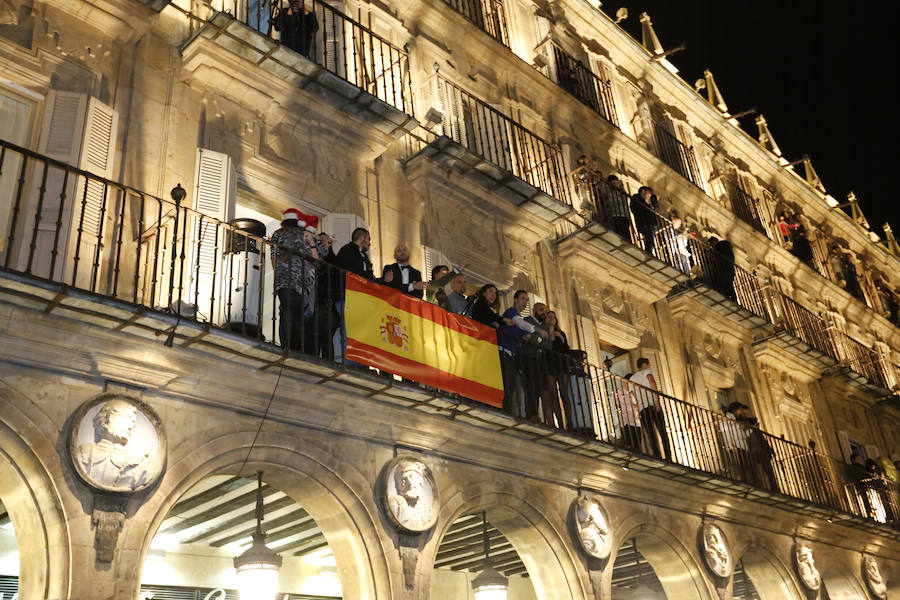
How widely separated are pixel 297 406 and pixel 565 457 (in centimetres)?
426

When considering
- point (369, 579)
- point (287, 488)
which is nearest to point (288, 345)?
point (287, 488)

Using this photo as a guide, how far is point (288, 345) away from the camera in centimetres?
790

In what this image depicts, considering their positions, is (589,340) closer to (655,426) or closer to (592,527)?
(655,426)

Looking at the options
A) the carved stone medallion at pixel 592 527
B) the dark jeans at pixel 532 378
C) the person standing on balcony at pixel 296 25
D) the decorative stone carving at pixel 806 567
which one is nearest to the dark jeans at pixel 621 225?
the dark jeans at pixel 532 378

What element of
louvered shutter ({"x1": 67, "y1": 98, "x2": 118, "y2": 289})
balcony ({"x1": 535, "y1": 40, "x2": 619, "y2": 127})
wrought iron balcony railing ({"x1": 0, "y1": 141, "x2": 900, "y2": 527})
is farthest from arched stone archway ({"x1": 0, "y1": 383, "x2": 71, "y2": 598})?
balcony ({"x1": 535, "y1": 40, "x2": 619, "y2": 127})

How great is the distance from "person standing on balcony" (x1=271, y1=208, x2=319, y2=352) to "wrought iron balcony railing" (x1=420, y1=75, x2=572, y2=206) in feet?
14.4

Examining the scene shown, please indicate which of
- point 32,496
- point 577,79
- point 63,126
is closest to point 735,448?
point 577,79

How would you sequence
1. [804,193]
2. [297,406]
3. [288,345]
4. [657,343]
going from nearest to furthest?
[288,345] < [297,406] < [657,343] < [804,193]

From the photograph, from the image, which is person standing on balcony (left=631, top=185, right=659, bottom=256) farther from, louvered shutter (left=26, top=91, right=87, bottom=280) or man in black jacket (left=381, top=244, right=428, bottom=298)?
louvered shutter (left=26, top=91, right=87, bottom=280)

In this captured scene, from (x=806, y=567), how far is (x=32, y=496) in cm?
1339

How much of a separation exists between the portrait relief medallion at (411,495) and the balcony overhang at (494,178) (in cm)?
461

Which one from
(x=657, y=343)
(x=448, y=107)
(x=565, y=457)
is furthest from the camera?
(x=657, y=343)

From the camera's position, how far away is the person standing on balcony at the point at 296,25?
10.7m

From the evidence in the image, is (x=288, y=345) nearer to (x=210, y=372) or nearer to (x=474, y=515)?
(x=210, y=372)
